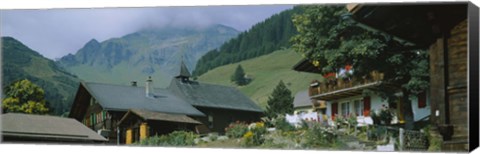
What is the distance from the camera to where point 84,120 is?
2047 cm

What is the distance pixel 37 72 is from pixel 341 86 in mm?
6482

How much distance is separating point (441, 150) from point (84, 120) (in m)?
7.51

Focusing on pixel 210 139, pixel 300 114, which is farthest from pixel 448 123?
pixel 210 139

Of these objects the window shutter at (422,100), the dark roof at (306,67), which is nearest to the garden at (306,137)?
the window shutter at (422,100)

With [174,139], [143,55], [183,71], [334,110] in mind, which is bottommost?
[174,139]

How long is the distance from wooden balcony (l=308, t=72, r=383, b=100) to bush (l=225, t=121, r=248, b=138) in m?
1.43

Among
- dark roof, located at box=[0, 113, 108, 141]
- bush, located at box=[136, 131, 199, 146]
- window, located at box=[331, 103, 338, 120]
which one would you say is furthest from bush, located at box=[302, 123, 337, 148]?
dark roof, located at box=[0, 113, 108, 141]

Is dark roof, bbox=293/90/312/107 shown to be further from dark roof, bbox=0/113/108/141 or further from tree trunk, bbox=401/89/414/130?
dark roof, bbox=0/113/108/141

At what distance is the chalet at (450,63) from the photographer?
16.4 m

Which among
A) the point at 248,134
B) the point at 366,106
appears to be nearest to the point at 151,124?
the point at 248,134

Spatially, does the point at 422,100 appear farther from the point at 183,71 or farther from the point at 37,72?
the point at 37,72

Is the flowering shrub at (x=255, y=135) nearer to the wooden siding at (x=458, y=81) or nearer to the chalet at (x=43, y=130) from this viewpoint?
the chalet at (x=43, y=130)

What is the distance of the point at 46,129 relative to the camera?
20.6 meters

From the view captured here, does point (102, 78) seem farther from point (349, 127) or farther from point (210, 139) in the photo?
point (349, 127)
